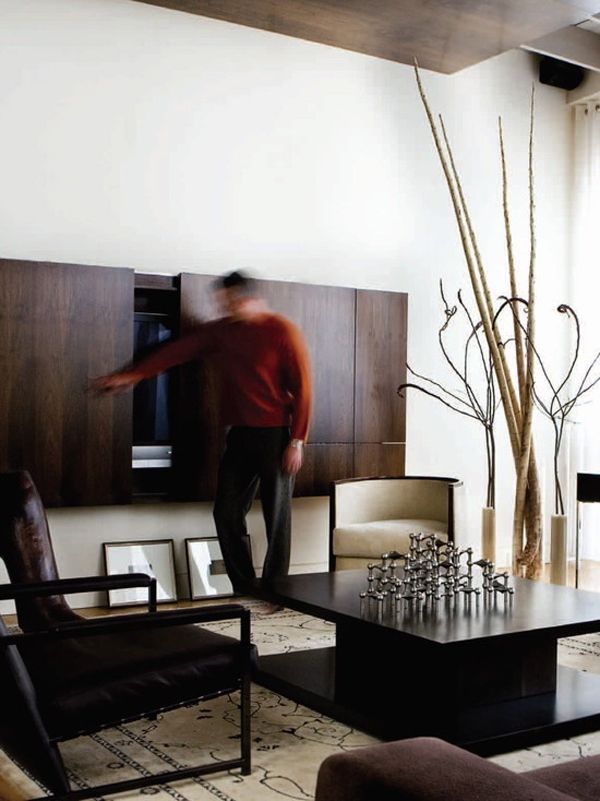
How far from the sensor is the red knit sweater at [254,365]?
5.49m

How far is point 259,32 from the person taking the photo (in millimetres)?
6094

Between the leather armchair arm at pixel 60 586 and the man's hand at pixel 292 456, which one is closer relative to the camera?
the leather armchair arm at pixel 60 586

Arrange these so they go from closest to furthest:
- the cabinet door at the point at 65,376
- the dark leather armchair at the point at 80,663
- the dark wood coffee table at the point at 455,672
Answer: the dark leather armchair at the point at 80,663 → the dark wood coffee table at the point at 455,672 → the cabinet door at the point at 65,376

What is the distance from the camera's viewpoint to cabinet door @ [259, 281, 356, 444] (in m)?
5.91

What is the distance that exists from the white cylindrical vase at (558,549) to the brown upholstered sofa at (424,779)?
13.8ft

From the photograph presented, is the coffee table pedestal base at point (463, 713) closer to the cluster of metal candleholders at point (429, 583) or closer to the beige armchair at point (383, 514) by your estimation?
the cluster of metal candleholders at point (429, 583)

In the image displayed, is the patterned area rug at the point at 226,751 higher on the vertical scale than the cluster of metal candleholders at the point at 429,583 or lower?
lower

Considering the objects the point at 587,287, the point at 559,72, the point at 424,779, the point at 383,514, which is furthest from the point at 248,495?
the point at 424,779

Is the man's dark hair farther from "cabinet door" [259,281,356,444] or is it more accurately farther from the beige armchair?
the beige armchair

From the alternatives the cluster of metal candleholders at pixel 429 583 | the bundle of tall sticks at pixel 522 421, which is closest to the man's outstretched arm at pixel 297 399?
the bundle of tall sticks at pixel 522 421

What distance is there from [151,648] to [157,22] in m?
3.94

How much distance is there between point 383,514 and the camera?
A: 5852 mm

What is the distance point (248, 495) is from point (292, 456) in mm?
356

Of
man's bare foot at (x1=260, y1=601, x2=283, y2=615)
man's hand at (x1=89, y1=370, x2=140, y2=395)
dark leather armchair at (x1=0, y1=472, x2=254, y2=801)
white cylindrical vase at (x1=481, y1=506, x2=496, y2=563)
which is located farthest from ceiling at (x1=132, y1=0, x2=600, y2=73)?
dark leather armchair at (x1=0, y1=472, x2=254, y2=801)
